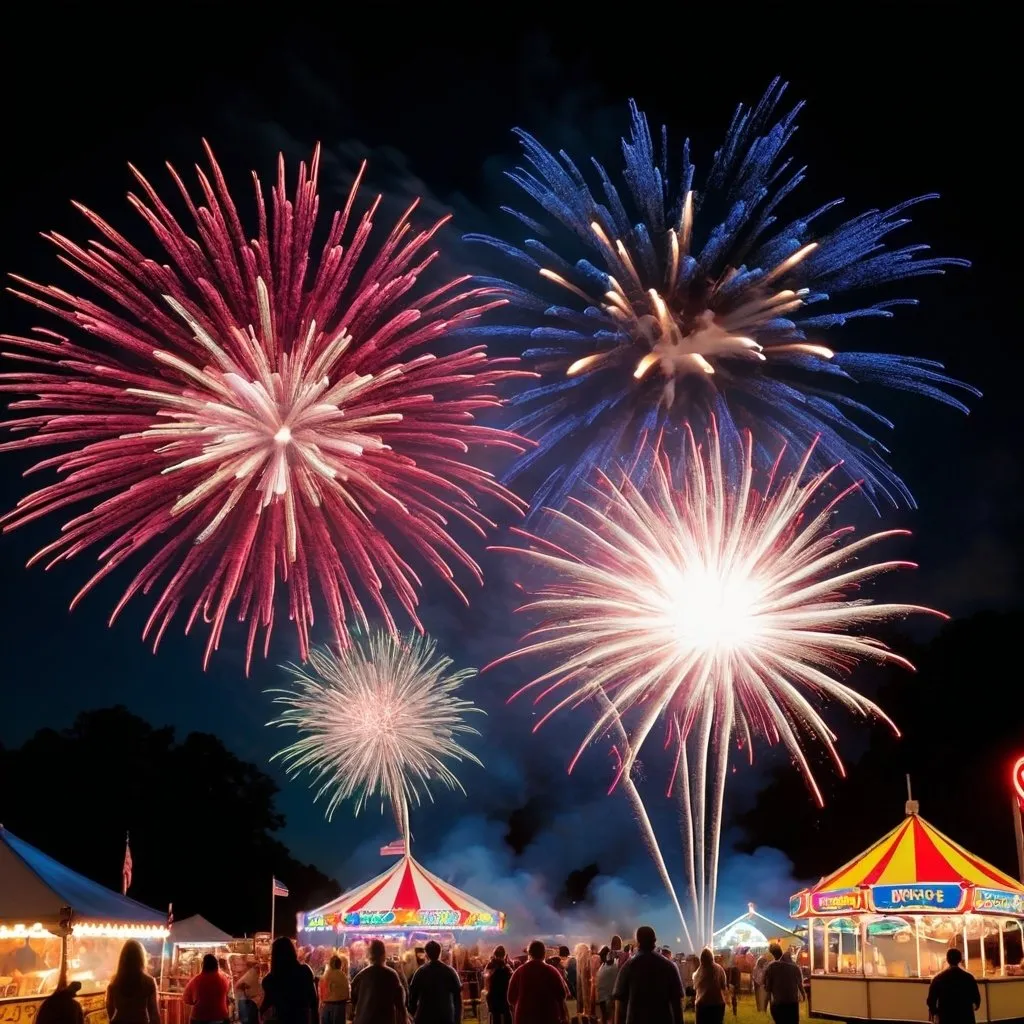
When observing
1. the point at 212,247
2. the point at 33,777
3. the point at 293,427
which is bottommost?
the point at 33,777

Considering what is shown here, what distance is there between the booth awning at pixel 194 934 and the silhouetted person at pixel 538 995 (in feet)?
88.2

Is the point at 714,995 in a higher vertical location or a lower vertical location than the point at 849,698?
lower

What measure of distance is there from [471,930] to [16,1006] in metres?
18.2

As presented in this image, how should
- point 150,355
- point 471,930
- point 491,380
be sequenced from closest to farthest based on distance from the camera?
point 150,355 < point 491,380 < point 471,930

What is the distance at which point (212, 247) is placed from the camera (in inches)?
926

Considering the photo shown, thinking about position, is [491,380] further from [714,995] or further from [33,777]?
[33,777]

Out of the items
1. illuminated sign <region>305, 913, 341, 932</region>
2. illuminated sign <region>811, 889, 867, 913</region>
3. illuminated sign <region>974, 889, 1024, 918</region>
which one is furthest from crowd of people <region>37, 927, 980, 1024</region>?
illuminated sign <region>305, 913, 341, 932</region>

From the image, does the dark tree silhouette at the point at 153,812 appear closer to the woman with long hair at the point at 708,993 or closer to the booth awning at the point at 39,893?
the booth awning at the point at 39,893

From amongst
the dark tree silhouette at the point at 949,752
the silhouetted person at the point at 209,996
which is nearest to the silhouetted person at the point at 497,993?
the silhouetted person at the point at 209,996

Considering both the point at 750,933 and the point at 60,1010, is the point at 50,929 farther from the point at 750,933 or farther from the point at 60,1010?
the point at 750,933

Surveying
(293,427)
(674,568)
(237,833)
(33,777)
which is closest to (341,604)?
(293,427)

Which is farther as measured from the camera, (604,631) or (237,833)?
(237,833)

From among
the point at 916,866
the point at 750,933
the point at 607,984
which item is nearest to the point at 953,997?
the point at 607,984

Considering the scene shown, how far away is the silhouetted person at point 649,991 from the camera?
10195 millimetres
